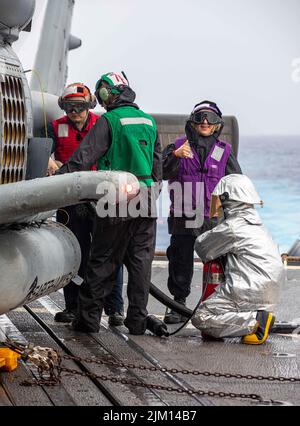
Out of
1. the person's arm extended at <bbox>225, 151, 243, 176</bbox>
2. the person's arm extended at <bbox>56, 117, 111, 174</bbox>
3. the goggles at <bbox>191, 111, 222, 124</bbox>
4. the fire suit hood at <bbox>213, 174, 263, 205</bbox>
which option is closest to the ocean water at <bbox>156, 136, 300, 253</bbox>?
the person's arm extended at <bbox>225, 151, 243, 176</bbox>

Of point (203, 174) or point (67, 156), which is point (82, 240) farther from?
point (203, 174)

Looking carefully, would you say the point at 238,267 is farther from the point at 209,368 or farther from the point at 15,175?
the point at 15,175

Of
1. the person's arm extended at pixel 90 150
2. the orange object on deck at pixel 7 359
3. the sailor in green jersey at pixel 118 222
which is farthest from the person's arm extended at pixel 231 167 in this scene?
the orange object on deck at pixel 7 359

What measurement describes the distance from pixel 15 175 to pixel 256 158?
56571 mm

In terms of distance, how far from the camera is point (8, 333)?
7938 millimetres

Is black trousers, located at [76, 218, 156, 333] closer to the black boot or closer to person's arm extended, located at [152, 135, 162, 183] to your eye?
person's arm extended, located at [152, 135, 162, 183]

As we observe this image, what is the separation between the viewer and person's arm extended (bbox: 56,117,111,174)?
785 centimetres

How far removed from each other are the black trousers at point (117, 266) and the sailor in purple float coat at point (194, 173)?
0.92m

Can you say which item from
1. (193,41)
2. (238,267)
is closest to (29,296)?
(238,267)

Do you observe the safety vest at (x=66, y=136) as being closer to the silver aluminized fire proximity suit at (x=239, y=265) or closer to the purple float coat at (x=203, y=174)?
the purple float coat at (x=203, y=174)

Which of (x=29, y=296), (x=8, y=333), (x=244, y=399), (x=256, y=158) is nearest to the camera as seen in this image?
(x=244, y=399)

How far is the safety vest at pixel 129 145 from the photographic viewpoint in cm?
797

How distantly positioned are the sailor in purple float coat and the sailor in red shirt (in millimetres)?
582

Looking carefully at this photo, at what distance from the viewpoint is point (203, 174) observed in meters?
9.13
